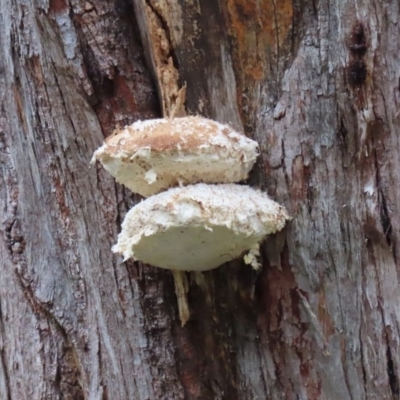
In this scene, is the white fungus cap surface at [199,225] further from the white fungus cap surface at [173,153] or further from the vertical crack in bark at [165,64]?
the vertical crack in bark at [165,64]

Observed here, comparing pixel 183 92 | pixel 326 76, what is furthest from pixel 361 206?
pixel 183 92

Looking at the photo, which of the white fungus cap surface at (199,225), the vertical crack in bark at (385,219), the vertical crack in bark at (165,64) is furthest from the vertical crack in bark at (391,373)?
the vertical crack in bark at (165,64)

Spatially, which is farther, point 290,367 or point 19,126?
point 19,126

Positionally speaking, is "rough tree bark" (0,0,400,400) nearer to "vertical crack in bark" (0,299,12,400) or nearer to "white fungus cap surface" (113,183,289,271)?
"vertical crack in bark" (0,299,12,400)

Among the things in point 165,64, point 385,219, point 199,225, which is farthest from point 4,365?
point 385,219

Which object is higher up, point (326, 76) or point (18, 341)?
point (326, 76)

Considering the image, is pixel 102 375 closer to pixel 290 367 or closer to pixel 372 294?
pixel 290 367

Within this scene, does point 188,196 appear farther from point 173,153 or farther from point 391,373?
point 391,373

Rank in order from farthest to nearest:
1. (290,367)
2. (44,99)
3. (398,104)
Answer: (44,99) → (290,367) → (398,104)

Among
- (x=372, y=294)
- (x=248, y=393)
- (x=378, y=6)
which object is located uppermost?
(x=378, y=6)
